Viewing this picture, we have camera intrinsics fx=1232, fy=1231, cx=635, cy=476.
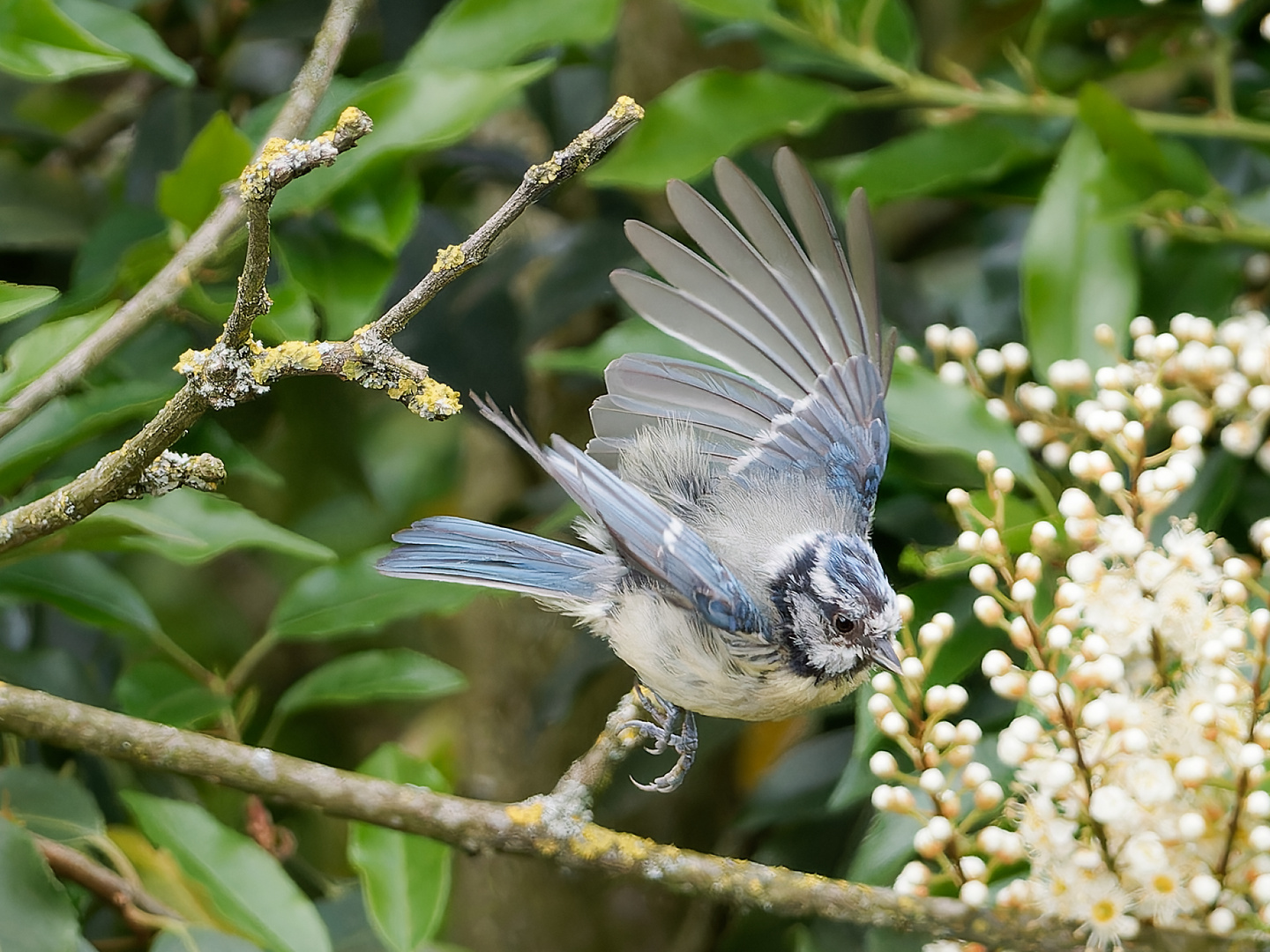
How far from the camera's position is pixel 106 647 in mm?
1715

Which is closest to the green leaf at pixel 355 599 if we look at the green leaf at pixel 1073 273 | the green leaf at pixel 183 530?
the green leaf at pixel 183 530

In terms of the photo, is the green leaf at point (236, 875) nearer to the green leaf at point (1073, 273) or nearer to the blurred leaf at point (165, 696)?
the blurred leaf at point (165, 696)

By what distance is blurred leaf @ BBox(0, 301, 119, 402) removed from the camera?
1072 millimetres

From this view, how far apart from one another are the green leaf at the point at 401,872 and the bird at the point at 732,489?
0.27m

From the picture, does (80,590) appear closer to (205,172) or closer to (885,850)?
(205,172)

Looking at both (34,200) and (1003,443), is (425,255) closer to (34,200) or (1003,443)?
(34,200)

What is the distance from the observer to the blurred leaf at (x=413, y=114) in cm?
132

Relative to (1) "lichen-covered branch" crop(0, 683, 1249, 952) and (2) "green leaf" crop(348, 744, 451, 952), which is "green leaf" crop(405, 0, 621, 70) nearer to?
(2) "green leaf" crop(348, 744, 451, 952)

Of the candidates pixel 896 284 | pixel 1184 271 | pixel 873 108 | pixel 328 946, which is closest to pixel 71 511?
pixel 328 946

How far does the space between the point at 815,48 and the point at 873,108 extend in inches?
15.0

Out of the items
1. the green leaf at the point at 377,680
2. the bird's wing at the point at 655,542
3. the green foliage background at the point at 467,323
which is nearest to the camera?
the bird's wing at the point at 655,542

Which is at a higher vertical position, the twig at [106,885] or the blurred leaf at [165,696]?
the blurred leaf at [165,696]

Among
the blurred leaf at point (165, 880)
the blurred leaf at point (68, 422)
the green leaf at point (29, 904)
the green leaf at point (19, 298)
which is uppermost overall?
the green leaf at point (19, 298)

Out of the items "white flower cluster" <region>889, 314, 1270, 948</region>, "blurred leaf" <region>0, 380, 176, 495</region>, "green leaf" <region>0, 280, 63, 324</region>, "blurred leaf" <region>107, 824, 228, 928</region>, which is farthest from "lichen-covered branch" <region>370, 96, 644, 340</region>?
"blurred leaf" <region>107, 824, 228, 928</region>
